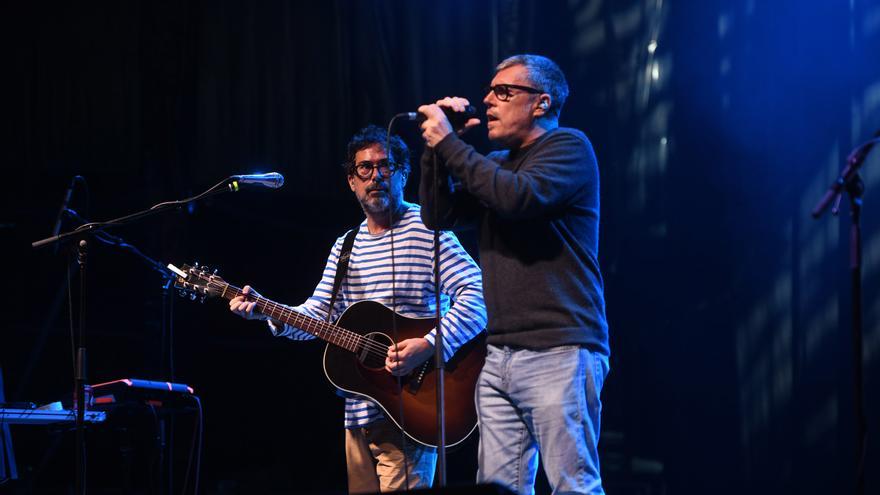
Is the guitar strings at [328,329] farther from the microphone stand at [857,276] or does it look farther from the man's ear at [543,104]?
the microphone stand at [857,276]

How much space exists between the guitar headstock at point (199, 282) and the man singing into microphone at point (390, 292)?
0.40 ft

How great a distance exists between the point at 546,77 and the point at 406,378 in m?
1.52

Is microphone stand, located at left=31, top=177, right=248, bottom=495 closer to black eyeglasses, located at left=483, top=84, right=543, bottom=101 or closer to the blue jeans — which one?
black eyeglasses, located at left=483, top=84, right=543, bottom=101

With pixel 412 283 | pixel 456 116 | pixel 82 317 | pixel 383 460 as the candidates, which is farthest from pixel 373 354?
pixel 456 116

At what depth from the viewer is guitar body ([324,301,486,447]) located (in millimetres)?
3957

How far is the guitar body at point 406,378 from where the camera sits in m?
3.96

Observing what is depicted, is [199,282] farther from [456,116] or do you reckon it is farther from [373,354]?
[456,116]

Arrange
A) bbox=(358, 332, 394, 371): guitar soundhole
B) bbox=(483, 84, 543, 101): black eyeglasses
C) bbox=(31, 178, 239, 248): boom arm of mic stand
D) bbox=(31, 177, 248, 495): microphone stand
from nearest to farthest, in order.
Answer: bbox=(483, 84, 543, 101): black eyeglasses, bbox=(31, 177, 248, 495): microphone stand, bbox=(31, 178, 239, 248): boom arm of mic stand, bbox=(358, 332, 394, 371): guitar soundhole

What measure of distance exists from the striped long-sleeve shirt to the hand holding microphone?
1.04m

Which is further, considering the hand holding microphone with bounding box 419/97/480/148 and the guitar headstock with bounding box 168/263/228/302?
the guitar headstock with bounding box 168/263/228/302

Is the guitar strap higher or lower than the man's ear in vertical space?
lower

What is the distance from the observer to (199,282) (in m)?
4.18

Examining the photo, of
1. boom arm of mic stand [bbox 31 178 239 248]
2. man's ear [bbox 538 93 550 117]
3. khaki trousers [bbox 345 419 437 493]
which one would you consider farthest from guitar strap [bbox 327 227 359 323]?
man's ear [bbox 538 93 550 117]

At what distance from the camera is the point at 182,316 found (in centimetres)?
545
